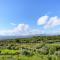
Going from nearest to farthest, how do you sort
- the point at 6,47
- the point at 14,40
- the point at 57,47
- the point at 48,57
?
the point at 48,57
the point at 57,47
the point at 6,47
the point at 14,40

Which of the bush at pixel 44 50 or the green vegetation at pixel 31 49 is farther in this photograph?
the bush at pixel 44 50

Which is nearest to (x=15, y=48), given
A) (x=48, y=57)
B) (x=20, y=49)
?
(x=20, y=49)

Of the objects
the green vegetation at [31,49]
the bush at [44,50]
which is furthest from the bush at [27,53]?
the bush at [44,50]

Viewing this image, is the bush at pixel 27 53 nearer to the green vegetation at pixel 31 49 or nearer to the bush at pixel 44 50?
the green vegetation at pixel 31 49


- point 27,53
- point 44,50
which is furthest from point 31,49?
point 44,50

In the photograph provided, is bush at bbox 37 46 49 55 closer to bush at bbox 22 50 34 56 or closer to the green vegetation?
the green vegetation

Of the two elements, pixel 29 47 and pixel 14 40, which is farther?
pixel 14 40

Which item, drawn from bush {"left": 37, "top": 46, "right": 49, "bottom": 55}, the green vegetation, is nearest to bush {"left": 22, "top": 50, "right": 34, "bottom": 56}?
the green vegetation

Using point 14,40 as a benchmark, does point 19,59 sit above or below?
below

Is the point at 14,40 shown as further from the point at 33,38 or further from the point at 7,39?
the point at 33,38
